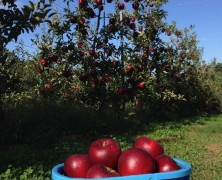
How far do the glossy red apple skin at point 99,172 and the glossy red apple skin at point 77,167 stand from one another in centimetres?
11

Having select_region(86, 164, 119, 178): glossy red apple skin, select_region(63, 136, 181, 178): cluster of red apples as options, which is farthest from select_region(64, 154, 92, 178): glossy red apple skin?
select_region(86, 164, 119, 178): glossy red apple skin

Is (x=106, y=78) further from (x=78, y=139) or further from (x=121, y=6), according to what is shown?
(x=121, y=6)

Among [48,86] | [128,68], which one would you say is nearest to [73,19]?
[48,86]

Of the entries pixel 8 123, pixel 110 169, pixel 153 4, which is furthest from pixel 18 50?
pixel 110 169

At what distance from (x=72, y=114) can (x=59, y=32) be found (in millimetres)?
2057

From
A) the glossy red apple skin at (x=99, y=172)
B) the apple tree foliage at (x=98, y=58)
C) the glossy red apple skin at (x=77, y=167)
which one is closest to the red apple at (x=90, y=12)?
the apple tree foliage at (x=98, y=58)

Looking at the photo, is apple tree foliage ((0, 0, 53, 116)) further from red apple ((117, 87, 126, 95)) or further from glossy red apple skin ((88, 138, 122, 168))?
red apple ((117, 87, 126, 95))

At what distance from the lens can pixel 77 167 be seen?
2.54 metres

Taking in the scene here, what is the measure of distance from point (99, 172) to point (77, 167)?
0.74ft

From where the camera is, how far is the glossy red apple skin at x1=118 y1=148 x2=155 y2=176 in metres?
2.43

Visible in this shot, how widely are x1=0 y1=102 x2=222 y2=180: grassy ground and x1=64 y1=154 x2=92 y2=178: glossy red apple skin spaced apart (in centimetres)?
264

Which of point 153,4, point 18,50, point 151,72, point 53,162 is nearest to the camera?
point 53,162

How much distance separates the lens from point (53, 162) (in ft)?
20.1

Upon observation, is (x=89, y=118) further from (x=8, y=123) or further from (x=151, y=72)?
(x=151, y=72)
